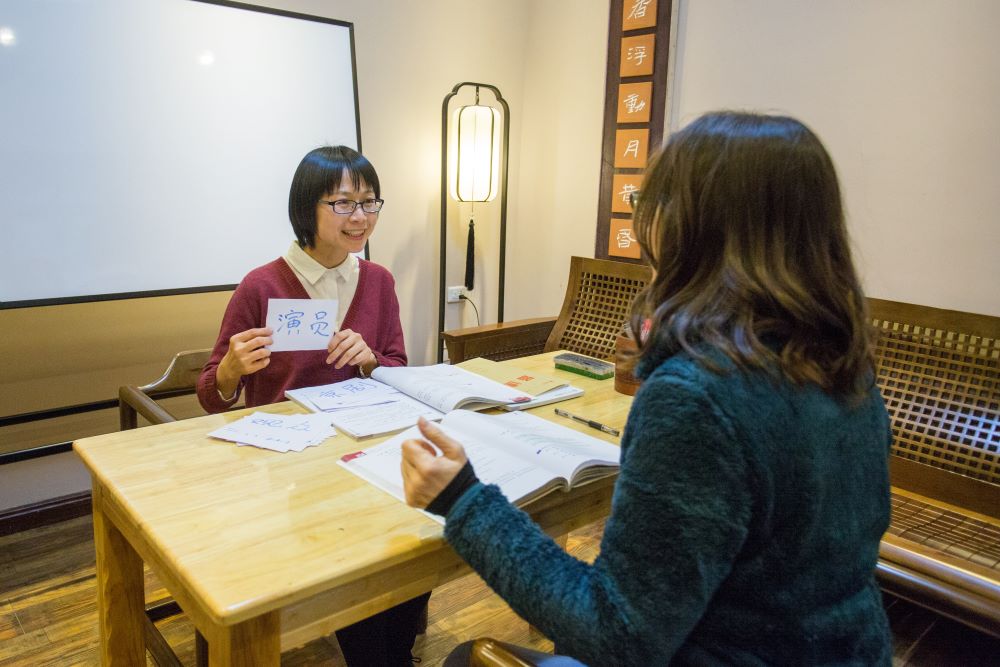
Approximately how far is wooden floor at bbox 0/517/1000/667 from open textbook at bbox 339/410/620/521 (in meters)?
0.88

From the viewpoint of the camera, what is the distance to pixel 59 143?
227 cm

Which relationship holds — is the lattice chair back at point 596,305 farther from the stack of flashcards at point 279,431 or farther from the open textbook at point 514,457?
the stack of flashcards at point 279,431

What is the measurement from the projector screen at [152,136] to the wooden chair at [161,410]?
0.57 m

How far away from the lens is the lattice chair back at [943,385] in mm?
1921

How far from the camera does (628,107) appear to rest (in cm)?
329

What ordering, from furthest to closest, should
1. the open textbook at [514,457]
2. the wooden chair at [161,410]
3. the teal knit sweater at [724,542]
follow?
the wooden chair at [161,410] → the open textbook at [514,457] → the teal knit sweater at [724,542]

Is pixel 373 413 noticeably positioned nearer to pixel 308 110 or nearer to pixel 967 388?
pixel 967 388

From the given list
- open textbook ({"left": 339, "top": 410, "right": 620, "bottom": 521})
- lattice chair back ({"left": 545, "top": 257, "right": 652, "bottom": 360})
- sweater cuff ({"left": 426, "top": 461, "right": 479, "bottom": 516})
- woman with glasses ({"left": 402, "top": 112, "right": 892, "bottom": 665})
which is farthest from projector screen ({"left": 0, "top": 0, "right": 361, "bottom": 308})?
woman with glasses ({"left": 402, "top": 112, "right": 892, "bottom": 665})

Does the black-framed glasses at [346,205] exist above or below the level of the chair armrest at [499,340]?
above

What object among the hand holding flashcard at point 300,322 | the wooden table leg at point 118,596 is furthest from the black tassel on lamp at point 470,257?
the wooden table leg at point 118,596

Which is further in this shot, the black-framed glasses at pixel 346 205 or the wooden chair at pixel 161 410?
the black-framed glasses at pixel 346 205

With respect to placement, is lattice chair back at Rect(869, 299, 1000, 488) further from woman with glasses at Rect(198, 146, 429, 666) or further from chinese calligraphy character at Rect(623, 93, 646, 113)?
chinese calligraphy character at Rect(623, 93, 646, 113)

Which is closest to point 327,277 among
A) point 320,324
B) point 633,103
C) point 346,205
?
point 346,205

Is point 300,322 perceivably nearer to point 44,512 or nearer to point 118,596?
point 118,596
